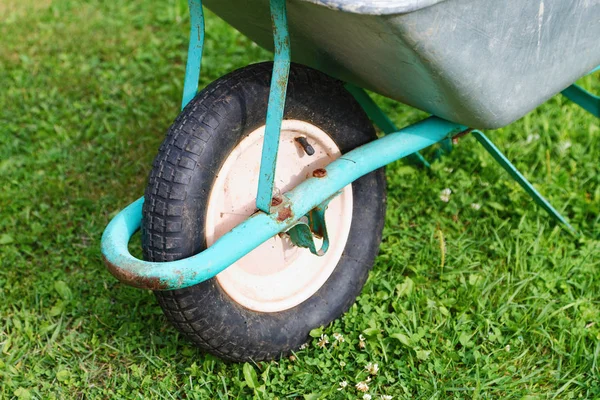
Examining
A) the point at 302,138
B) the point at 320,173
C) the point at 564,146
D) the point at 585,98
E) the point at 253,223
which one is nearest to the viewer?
the point at 253,223

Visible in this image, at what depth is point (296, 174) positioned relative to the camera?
2.10 meters

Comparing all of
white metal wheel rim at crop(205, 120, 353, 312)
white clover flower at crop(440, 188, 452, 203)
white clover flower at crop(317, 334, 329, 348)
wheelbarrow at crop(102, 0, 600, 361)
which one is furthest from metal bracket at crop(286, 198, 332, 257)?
white clover flower at crop(440, 188, 452, 203)

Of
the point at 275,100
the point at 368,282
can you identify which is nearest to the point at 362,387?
the point at 368,282

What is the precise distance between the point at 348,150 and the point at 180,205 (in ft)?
2.02

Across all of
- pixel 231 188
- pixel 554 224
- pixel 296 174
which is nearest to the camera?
pixel 231 188

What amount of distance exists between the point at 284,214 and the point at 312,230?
28 centimetres

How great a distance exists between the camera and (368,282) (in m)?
2.36

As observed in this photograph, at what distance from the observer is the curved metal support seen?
1613 millimetres

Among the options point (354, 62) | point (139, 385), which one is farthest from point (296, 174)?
point (139, 385)

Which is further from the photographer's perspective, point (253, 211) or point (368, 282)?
point (368, 282)

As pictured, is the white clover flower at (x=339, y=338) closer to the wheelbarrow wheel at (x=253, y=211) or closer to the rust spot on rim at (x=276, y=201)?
the wheelbarrow wheel at (x=253, y=211)

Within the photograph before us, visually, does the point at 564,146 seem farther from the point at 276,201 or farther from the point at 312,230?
the point at 276,201

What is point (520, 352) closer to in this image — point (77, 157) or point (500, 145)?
point (500, 145)

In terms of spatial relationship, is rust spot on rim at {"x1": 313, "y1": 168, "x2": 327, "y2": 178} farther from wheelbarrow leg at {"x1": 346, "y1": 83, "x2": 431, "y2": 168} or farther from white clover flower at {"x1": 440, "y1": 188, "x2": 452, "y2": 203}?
white clover flower at {"x1": 440, "y1": 188, "x2": 452, "y2": 203}
